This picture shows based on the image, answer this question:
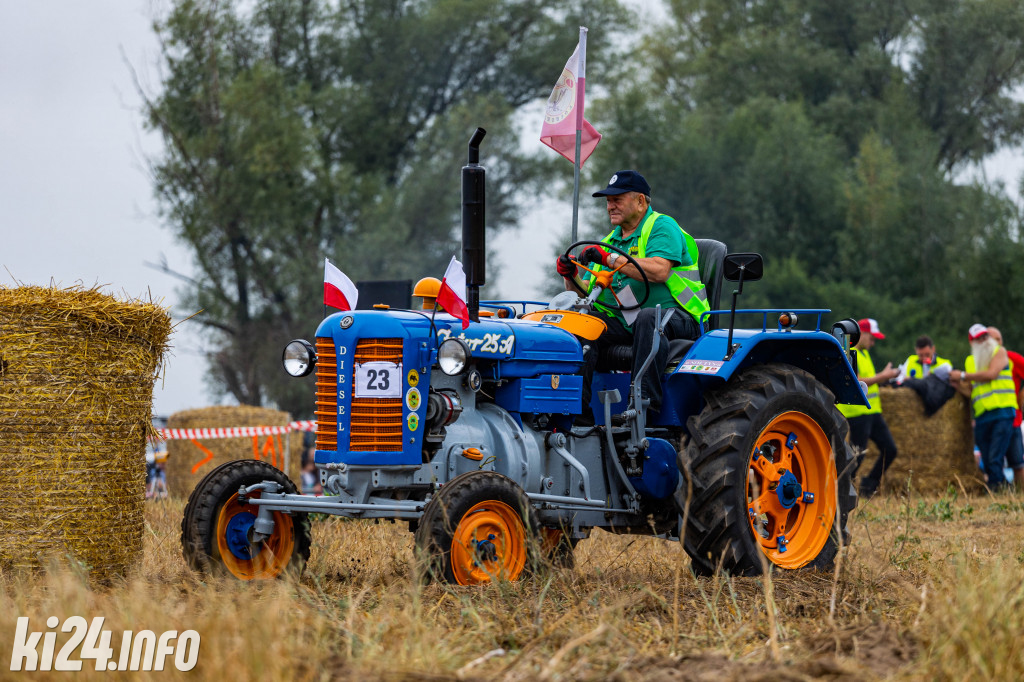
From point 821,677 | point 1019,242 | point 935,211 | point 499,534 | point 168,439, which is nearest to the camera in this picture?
point 821,677

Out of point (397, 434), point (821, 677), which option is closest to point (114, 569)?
point (397, 434)

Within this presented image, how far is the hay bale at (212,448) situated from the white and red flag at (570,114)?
6.98m

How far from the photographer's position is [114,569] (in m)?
5.56

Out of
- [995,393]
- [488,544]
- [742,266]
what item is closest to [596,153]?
[995,393]

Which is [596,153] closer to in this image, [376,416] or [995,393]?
[995,393]

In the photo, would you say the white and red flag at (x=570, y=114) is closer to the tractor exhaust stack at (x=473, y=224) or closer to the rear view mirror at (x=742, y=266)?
the rear view mirror at (x=742, y=266)

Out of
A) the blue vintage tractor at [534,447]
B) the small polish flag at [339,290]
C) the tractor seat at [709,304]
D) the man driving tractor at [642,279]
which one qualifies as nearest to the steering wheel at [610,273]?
the man driving tractor at [642,279]

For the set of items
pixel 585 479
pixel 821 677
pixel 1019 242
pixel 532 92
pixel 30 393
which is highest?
pixel 532 92

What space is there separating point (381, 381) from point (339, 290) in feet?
2.82

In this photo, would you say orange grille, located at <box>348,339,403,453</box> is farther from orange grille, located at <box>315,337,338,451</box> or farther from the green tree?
the green tree

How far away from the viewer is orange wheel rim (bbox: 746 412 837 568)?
6.35 m

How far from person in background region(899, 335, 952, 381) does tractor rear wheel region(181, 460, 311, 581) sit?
29.5 ft

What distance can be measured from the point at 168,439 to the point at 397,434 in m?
9.71

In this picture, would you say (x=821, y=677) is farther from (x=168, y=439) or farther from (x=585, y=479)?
(x=168, y=439)
